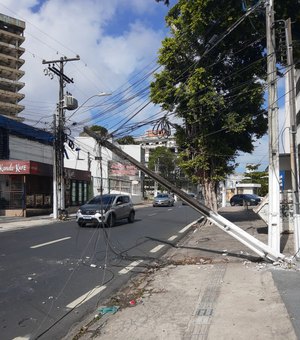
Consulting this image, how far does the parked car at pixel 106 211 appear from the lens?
71.7ft

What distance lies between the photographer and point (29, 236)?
18.3m

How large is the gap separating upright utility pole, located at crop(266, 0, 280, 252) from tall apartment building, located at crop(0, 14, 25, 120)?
100 metres

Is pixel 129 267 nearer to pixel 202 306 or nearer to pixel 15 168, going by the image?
pixel 202 306

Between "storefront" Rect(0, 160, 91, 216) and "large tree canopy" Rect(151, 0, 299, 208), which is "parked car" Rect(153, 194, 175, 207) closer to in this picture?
"storefront" Rect(0, 160, 91, 216)

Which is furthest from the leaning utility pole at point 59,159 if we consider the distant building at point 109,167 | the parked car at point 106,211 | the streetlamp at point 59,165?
the distant building at point 109,167

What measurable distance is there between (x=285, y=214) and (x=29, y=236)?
993 cm

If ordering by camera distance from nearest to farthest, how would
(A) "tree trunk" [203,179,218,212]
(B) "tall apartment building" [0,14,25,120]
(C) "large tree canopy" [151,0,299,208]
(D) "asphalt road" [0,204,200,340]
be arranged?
(D) "asphalt road" [0,204,200,340], (C) "large tree canopy" [151,0,299,208], (A) "tree trunk" [203,179,218,212], (B) "tall apartment building" [0,14,25,120]

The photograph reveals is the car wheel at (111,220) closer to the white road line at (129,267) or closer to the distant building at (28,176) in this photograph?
the white road line at (129,267)

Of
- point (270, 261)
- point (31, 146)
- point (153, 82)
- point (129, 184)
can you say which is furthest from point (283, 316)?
point (129, 184)

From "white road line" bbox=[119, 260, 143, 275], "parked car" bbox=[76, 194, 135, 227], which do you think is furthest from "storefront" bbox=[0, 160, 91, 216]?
"white road line" bbox=[119, 260, 143, 275]

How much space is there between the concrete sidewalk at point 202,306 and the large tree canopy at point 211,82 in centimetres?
972

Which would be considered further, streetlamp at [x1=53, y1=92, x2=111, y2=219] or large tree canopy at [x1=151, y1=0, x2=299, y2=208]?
streetlamp at [x1=53, y1=92, x2=111, y2=219]

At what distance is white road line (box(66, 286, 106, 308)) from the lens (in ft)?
25.0

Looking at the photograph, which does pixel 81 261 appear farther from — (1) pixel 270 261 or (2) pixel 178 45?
(2) pixel 178 45
